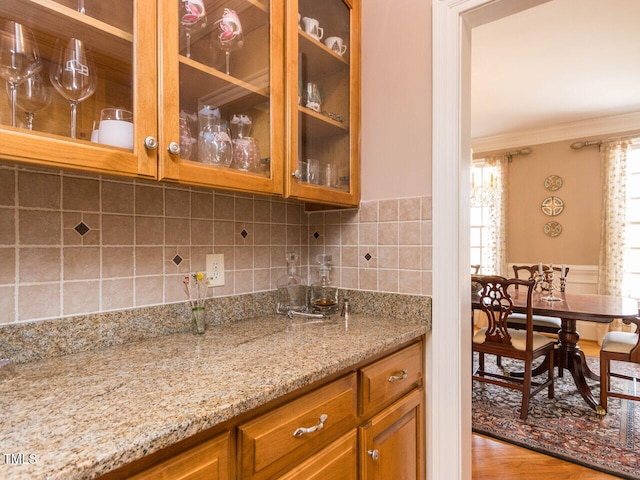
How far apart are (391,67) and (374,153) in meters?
0.35

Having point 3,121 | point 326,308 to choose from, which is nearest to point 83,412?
point 3,121

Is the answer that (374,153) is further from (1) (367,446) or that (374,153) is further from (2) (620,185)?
(2) (620,185)

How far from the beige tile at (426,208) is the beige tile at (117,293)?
103cm

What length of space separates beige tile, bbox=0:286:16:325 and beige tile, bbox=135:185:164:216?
1.22 ft

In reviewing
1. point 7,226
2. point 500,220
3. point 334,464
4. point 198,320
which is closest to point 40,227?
point 7,226

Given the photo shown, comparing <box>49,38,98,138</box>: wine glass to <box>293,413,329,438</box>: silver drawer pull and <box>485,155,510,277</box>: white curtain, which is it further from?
<box>485,155,510,277</box>: white curtain

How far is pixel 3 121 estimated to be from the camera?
66 cm

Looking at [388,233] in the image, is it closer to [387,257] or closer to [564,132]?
[387,257]

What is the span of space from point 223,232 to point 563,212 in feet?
15.6

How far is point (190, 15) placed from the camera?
94cm

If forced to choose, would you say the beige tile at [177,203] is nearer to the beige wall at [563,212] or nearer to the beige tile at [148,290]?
the beige tile at [148,290]

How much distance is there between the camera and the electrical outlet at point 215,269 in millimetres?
1294

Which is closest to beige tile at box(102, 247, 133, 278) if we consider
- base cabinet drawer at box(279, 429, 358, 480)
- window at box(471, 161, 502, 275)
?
base cabinet drawer at box(279, 429, 358, 480)

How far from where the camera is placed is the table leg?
2629 millimetres
